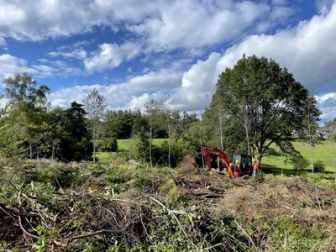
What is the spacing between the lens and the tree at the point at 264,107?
3541 centimetres

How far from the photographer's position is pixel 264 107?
36.0m

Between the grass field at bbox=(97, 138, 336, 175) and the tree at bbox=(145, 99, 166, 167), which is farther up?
the tree at bbox=(145, 99, 166, 167)

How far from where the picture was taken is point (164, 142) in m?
38.8

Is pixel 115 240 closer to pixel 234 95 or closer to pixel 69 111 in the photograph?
pixel 234 95

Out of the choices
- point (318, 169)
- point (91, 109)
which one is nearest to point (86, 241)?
point (91, 109)

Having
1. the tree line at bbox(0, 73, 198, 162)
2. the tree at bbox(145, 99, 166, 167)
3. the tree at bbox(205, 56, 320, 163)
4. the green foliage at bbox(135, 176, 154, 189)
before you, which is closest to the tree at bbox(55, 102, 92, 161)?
the tree line at bbox(0, 73, 198, 162)

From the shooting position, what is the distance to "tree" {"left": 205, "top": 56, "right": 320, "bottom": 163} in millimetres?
35406

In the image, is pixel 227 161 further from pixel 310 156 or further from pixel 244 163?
pixel 310 156

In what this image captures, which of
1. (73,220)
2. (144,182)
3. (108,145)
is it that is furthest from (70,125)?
(73,220)

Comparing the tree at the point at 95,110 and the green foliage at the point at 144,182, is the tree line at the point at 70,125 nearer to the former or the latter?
the tree at the point at 95,110

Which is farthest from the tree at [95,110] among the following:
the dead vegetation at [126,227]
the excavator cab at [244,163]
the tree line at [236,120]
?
the dead vegetation at [126,227]

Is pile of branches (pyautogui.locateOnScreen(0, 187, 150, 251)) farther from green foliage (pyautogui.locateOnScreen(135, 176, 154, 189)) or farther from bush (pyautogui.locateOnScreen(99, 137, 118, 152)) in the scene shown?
bush (pyautogui.locateOnScreen(99, 137, 118, 152))

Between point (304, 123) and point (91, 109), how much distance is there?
61.8ft

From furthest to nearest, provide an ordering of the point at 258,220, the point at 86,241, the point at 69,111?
the point at 69,111, the point at 258,220, the point at 86,241
